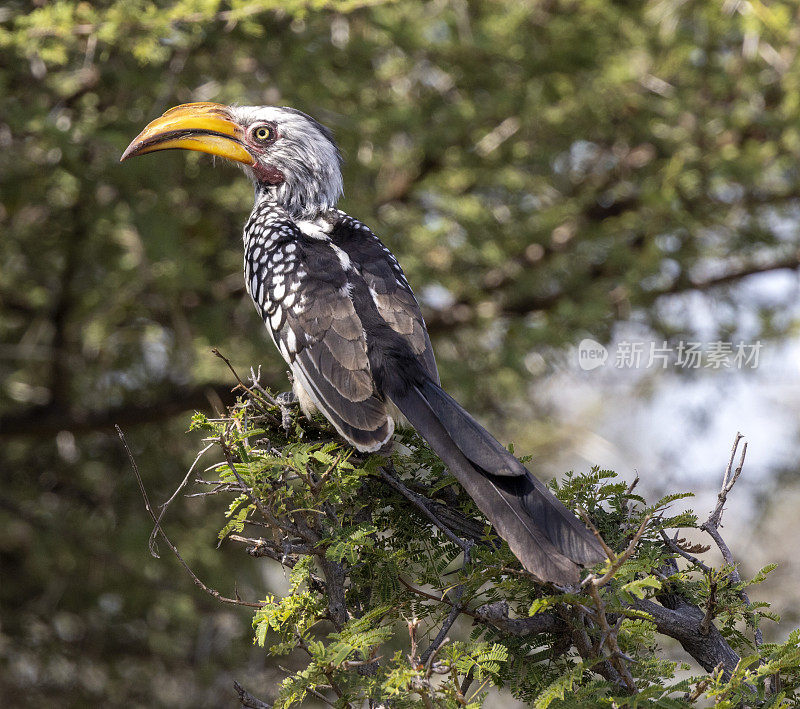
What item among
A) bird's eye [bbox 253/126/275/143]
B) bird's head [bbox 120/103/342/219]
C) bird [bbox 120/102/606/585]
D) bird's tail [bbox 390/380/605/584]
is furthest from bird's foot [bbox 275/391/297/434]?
bird's eye [bbox 253/126/275/143]

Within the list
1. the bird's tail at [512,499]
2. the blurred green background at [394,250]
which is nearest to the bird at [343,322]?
the bird's tail at [512,499]

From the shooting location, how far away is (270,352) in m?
4.80

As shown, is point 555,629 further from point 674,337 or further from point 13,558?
point 13,558

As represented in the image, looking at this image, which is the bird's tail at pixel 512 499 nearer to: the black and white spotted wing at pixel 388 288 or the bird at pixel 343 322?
the bird at pixel 343 322

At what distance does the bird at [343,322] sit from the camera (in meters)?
1.97

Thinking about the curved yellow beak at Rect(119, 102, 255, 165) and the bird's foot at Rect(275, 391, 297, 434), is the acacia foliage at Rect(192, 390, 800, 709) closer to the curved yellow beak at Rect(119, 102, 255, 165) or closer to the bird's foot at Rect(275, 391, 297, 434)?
the bird's foot at Rect(275, 391, 297, 434)

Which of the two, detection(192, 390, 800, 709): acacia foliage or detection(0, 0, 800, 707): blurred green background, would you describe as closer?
detection(192, 390, 800, 709): acacia foliage

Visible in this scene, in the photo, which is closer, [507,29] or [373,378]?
[373,378]

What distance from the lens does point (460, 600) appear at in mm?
1904

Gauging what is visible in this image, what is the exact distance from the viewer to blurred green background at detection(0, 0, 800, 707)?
4.83 meters

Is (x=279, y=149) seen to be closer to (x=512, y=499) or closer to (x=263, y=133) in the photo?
(x=263, y=133)

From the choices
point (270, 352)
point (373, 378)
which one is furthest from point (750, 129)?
point (373, 378)

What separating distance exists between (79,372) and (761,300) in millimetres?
4445

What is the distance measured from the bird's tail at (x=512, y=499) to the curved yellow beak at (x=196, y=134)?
5.28ft
